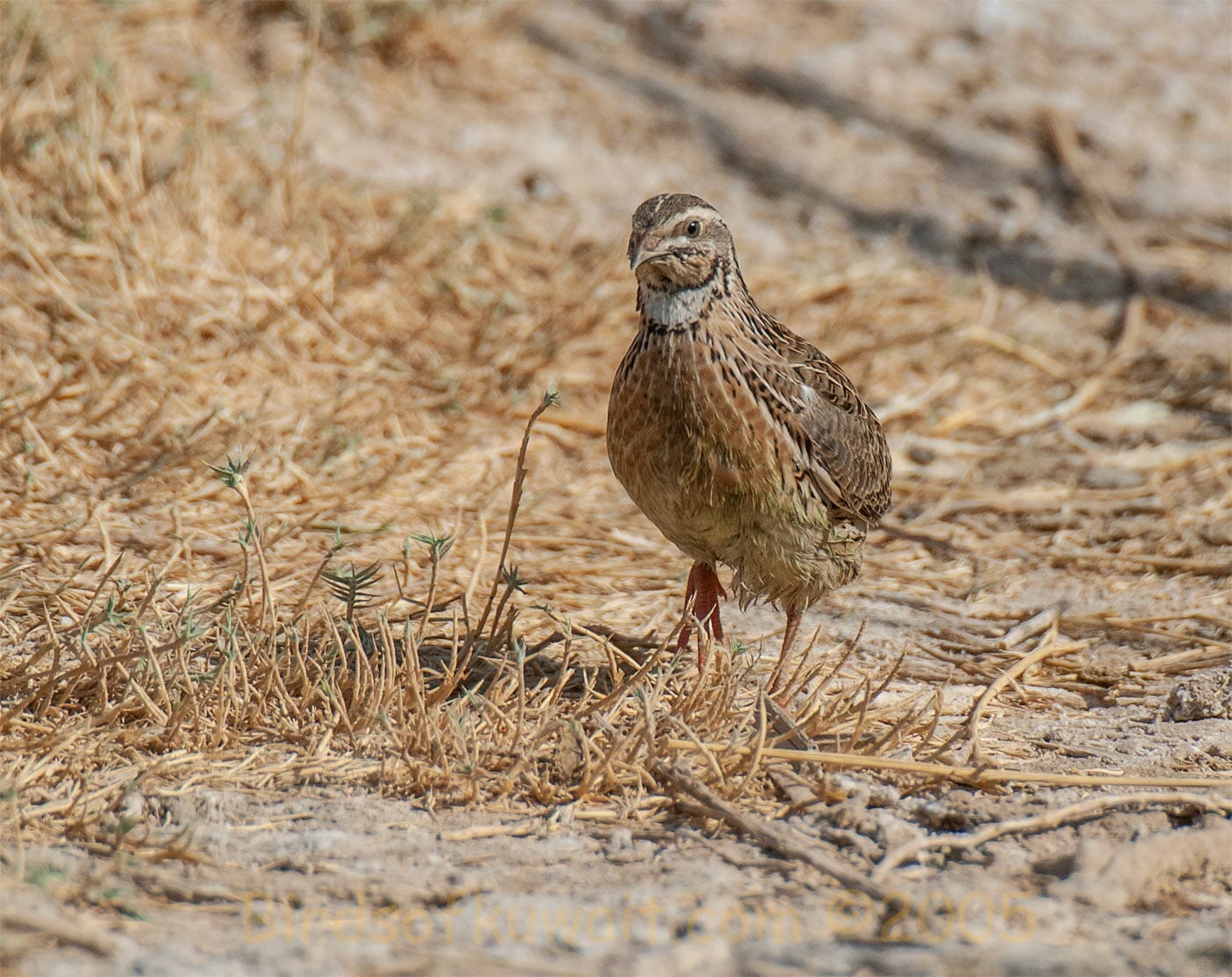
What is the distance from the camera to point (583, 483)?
6.41 metres

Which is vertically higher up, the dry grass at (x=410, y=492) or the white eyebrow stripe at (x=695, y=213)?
the white eyebrow stripe at (x=695, y=213)

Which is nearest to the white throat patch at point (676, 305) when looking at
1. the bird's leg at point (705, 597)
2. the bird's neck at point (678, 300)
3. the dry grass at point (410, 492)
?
the bird's neck at point (678, 300)

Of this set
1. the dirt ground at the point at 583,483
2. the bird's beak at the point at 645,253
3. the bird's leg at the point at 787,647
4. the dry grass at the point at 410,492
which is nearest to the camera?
the dirt ground at the point at 583,483

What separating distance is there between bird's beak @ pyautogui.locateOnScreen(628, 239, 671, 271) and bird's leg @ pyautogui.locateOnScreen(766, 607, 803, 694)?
1289mm

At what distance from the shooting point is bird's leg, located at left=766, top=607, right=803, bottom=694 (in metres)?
4.71

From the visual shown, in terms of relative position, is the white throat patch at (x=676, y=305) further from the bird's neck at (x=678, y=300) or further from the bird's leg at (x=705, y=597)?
the bird's leg at (x=705, y=597)

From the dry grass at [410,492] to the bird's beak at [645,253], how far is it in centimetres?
62

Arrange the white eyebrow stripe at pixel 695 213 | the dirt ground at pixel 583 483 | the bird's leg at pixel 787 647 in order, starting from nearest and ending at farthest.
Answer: the dirt ground at pixel 583 483 < the white eyebrow stripe at pixel 695 213 < the bird's leg at pixel 787 647

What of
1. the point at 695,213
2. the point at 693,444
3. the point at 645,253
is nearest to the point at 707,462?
the point at 693,444

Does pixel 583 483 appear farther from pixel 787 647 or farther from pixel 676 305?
pixel 676 305

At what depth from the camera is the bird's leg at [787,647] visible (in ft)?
15.4

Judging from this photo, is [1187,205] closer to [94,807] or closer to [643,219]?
[643,219]

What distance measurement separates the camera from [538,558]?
18.6ft

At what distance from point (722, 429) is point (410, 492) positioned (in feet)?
6.50
